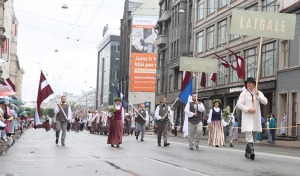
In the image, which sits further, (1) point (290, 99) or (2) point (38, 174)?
(1) point (290, 99)

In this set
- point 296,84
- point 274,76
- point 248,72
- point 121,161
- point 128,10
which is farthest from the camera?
point 128,10

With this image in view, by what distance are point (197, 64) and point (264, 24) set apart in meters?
17.4

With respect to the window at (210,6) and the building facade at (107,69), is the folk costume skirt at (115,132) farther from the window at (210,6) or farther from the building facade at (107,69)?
the building facade at (107,69)

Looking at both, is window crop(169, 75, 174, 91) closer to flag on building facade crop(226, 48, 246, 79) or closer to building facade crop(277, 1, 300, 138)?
flag on building facade crop(226, 48, 246, 79)

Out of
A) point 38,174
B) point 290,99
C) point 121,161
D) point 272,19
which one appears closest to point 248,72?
point 290,99

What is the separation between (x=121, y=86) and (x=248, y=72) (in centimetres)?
6542

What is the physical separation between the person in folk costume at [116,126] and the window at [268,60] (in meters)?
19.8

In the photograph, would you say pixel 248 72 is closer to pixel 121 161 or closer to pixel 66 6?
pixel 66 6

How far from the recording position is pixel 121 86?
10394 cm

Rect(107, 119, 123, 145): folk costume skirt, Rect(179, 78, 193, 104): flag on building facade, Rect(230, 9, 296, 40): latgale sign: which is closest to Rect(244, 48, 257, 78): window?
Rect(179, 78, 193, 104): flag on building facade

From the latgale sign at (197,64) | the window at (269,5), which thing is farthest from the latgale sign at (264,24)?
the window at (269,5)

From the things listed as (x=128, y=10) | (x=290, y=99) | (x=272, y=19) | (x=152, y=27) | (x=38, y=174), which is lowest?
(x=38, y=174)

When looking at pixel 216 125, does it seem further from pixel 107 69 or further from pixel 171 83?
pixel 107 69

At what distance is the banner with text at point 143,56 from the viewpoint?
212 ft
